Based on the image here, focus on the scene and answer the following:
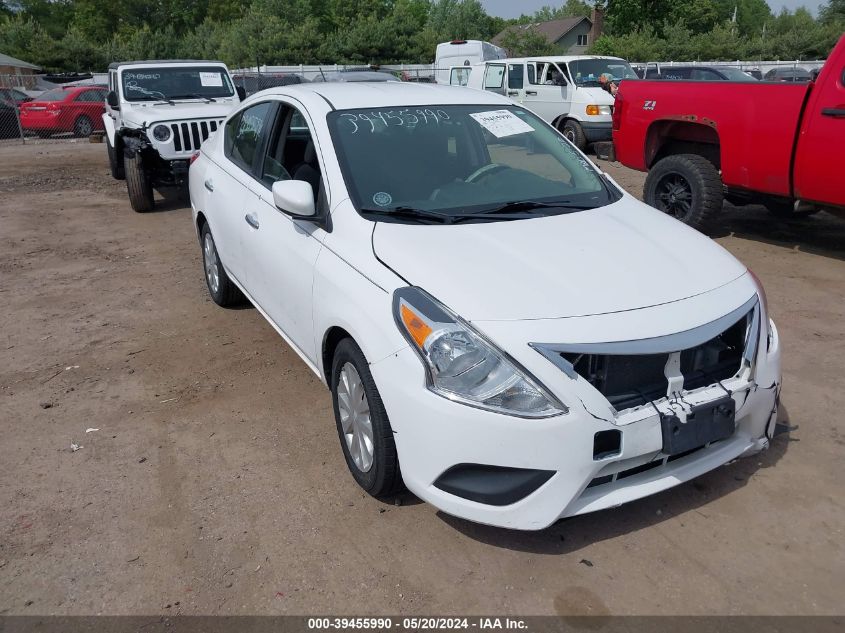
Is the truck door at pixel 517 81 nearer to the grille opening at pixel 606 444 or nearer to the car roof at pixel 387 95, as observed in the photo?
the car roof at pixel 387 95

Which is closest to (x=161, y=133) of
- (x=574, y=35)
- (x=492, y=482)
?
(x=492, y=482)

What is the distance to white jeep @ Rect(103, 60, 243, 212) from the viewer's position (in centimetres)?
917

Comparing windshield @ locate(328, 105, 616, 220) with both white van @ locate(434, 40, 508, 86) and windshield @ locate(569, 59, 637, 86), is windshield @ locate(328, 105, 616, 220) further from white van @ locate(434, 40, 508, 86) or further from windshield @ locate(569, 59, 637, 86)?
white van @ locate(434, 40, 508, 86)

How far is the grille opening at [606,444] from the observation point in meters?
2.47

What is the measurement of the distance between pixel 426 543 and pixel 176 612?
982 mm

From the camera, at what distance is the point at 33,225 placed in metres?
8.95

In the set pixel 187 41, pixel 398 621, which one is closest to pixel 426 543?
pixel 398 621

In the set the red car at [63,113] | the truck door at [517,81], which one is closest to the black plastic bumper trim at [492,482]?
the truck door at [517,81]

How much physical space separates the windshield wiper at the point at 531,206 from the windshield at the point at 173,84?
8.00 metres

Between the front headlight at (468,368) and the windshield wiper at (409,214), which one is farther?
the windshield wiper at (409,214)

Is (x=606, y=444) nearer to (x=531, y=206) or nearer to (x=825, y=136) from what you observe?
(x=531, y=206)

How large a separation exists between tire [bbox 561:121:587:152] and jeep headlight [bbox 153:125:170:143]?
25.7 ft

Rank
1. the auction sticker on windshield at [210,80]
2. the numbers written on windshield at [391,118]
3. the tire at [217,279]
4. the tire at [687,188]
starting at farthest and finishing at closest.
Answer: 1. the auction sticker on windshield at [210,80]
2. the tire at [687,188]
3. the tire at [217,279]
4. the numbers written on windshield at [391,118]

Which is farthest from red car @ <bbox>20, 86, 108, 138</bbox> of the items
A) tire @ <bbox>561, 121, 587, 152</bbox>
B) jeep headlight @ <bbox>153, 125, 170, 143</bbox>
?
tire @ <bbox>561, 121, 587, 152</bbox>
